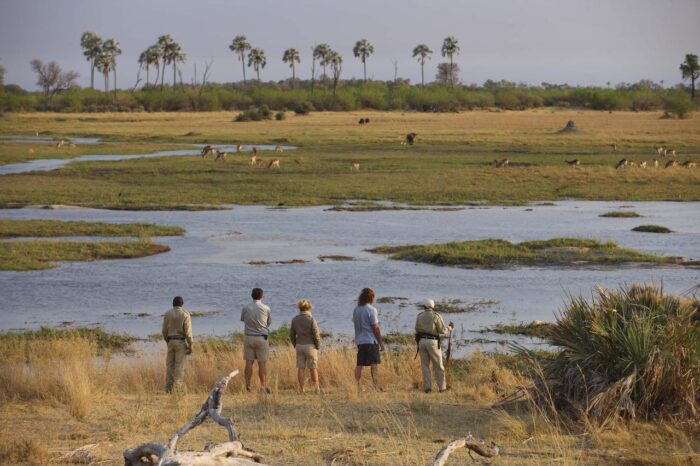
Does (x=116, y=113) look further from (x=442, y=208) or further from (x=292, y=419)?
(x=292, y=419)

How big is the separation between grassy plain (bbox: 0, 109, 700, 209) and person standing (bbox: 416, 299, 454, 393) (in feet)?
95.6

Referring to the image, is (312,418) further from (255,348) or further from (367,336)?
(255,348)

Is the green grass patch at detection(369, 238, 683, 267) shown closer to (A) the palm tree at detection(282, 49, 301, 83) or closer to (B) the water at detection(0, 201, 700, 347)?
(B) the water at detection(0, 201, 700, 347)

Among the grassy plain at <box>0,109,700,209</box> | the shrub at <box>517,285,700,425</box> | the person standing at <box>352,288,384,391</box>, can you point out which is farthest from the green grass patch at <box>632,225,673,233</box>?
the shrub at <box>517,285,700,425</box>

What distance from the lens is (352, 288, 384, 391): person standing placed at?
14445mm

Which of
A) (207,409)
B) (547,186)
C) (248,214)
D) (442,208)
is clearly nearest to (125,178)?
(248,214)

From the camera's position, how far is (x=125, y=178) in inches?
2042

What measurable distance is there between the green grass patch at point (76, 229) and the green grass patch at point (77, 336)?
1390cm

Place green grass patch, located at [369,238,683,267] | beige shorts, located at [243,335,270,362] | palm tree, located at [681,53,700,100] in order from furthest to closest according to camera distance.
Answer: palm tree, located at [681,53,700,100] → green grass patch, located at [369,238,683,267] → beige shorts, located at [243,335,270,362]

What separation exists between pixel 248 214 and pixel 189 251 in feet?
33.1

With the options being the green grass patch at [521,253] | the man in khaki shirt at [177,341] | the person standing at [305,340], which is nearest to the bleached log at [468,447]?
the person standing at [305,340]

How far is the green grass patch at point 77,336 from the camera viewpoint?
1883 cm

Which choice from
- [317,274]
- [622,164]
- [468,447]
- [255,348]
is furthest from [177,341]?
[622,164]

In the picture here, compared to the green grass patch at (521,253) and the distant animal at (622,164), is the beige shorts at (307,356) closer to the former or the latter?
the green grass patch at (521,253)
